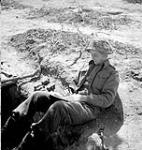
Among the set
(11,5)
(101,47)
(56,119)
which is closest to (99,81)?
(101,47)

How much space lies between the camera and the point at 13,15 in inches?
408

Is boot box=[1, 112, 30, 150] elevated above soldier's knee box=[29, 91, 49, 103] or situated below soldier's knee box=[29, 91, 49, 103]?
below

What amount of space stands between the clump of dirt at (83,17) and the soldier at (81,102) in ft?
13.5

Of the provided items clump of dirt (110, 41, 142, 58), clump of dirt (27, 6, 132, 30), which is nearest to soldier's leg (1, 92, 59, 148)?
clump of dirt (110, 41, 142, 58)

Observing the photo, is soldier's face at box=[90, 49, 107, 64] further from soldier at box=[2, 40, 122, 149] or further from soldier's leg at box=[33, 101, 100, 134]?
soldier's leg at box=[33, 101, 100, 134]

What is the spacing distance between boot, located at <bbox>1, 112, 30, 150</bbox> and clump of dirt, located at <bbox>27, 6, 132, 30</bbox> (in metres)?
4.54

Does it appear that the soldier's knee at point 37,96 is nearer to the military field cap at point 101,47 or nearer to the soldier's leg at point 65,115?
the soldier's leg at point 65,115

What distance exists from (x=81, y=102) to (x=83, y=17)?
5132 mm

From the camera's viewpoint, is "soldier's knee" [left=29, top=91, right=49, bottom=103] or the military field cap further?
"soldier's knee" [left=29, top=91, right=49, bottom=103]

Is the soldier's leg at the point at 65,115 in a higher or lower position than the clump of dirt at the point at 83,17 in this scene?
lower

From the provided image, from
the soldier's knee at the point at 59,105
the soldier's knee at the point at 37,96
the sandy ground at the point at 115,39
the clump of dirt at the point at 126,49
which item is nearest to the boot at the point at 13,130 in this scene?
the soldier's knee at the point at 37,96

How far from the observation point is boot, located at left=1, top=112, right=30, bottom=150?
4715 millimetres

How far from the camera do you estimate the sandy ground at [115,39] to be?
4773 millimetres

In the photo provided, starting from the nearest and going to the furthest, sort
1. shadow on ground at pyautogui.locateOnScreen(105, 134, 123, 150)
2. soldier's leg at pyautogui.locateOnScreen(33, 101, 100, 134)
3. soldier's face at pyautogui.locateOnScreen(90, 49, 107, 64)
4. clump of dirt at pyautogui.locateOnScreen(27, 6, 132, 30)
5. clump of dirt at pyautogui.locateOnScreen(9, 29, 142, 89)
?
soldier's leg at pyautogui.locateOnScreen(33, 101, 100, 134) < shadow on ground at pyautogui.locateOnScreen(105, 134, 123, 150) < soldier's face at pyautogui.locateOnScreen(90, 49, 107, 64) < clump of dirt at pyautogui.locateOnScreen(9, 29, 142, 89) < clump of dirt at pyautogui.locateOnScreen(27, 6, 132, 30)
